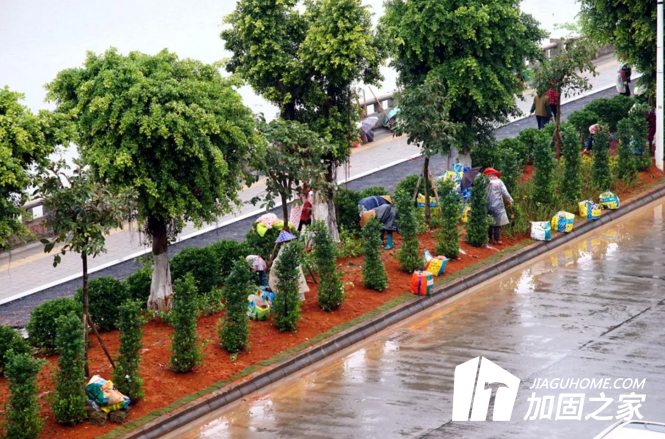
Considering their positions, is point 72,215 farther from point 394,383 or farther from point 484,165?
point 484,165

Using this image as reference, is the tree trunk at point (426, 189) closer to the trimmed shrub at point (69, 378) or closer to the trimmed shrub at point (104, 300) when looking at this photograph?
the trimmed shrub at point (104, 300)

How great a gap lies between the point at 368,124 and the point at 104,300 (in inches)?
504

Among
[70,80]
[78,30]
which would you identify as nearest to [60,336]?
[70,80]

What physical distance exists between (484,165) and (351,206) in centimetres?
385

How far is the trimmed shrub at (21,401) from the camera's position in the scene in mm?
11203

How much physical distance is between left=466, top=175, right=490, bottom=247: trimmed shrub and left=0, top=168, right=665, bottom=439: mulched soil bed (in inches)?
16.8

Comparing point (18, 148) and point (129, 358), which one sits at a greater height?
point (18, 148)

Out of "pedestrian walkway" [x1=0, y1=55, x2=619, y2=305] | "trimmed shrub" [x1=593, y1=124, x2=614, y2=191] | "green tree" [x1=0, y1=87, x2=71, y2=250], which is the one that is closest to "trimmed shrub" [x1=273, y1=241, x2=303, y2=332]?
"pedestrian walkway" [x1=0, y1=55, x2=619, y2=305]

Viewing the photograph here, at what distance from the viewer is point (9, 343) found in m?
13.2

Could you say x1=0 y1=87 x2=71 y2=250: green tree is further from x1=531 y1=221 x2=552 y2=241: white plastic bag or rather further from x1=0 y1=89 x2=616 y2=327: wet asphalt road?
x1=531 y1=221 x2=552 y2=241: white plastic bag

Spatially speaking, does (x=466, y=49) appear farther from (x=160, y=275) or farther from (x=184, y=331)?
(x=184, y=331)

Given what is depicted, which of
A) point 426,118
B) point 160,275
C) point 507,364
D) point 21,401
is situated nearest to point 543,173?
point 426,118

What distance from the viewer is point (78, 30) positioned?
5200 centimetres

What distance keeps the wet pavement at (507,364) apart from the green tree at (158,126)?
3036 millimetres
